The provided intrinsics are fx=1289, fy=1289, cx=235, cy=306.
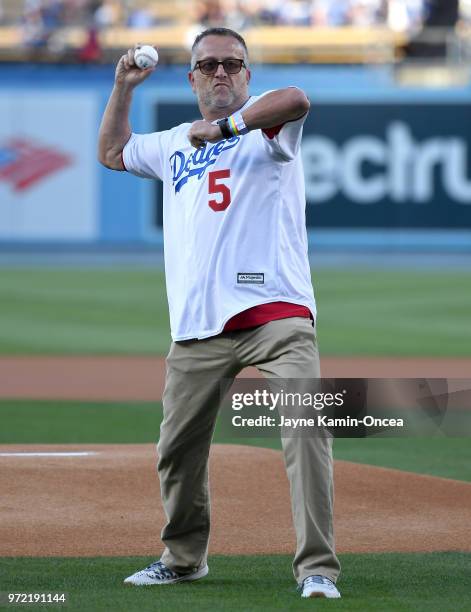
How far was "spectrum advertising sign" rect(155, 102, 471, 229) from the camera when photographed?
25.8m

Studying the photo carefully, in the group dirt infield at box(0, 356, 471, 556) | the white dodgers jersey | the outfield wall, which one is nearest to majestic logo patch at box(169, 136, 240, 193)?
the white dodgers jersey

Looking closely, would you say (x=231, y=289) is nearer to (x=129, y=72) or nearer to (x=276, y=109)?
(x=276, y=109)

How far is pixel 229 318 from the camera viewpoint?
186 inches

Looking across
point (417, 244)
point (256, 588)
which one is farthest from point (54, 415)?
Answer: point (417, 244)

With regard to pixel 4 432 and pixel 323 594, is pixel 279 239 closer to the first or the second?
pixel 323 594

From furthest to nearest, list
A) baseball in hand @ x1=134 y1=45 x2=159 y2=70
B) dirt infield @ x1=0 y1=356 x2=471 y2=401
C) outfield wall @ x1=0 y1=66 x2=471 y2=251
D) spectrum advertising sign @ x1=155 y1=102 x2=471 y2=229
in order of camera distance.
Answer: spectrum advertising sign @ x1=155 y1=102 x2=471 y2=229
outfield wall @ x1=0 y1=66 x2=471 y2=251
dirt infield @ x1=0 y1=356 x2=471 y2=401
baseball in hand @ x1=134 y1=45 x2=159 y2=70

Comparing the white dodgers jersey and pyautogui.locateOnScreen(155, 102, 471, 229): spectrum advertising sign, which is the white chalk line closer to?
the white dodgers jersey

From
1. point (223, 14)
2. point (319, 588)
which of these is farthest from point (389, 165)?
point (319, 588)

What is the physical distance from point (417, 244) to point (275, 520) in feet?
66.3

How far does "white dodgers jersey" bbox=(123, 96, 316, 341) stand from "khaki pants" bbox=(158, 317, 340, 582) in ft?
0.35

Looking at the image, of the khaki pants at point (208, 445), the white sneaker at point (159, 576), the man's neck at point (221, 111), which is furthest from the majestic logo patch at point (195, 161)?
the white sneaker at point (159, 576)

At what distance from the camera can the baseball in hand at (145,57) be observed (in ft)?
16.5

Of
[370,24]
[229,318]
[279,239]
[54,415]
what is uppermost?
[370,24]

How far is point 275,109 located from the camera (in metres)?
4.49
